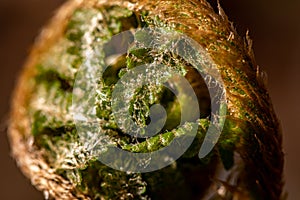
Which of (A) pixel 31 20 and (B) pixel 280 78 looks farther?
(A) pixel 31 20

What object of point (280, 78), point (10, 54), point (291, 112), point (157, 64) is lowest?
point (291, 112)

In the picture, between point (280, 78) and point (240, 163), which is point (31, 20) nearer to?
point (280, 78)

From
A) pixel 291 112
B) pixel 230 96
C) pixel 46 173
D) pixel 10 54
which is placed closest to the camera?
pixel 230 96

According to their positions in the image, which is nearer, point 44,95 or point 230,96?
point 230,96

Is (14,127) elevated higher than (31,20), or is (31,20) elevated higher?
(31,20)

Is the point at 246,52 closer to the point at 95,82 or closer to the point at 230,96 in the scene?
the point at 230,96

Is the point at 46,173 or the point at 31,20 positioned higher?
the point at 31,20

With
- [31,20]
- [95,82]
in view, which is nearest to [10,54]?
[31,20]

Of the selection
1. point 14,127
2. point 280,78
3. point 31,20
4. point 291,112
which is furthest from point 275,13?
point 14,127

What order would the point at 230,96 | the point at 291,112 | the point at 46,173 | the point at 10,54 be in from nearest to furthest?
the point at 230,96, the point at 46,173, the point at 291,112, the point at 10,54
